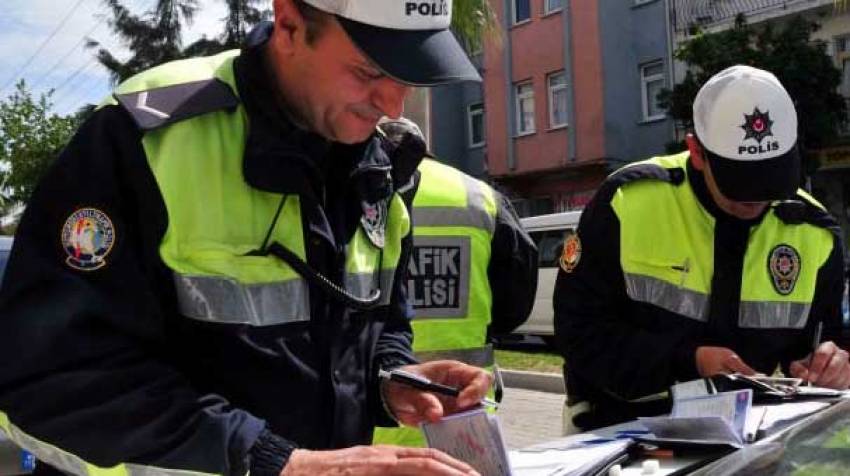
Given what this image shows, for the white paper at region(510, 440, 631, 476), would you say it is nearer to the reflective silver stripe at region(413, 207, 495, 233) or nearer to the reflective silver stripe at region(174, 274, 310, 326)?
the reflective silver stripe at region(174, 274, 310, 326)

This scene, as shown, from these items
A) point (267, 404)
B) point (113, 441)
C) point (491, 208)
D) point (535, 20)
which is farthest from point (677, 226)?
point (535, 20)

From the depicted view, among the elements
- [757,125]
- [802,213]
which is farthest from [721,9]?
[757,125]

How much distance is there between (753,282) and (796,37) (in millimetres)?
12804

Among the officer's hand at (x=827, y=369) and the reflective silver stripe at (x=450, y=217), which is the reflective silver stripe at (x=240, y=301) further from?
the officer's hand at (x=827, y=369)

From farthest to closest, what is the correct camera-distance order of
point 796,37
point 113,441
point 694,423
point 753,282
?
point 796,37
point 753,282
point 694,423
point 113,441

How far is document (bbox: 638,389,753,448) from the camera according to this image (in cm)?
176

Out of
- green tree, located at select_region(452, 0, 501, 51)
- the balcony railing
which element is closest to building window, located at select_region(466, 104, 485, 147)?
the balcony railing

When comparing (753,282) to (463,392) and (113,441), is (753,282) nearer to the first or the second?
(463,392)

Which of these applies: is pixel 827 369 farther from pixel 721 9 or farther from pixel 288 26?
pixel 721 9

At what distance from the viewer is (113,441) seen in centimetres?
120

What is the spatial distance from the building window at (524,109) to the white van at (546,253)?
8.69 m

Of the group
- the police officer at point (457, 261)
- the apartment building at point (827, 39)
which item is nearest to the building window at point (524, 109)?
the apartment building at point (827, 39)

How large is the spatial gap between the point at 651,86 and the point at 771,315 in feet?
56.5

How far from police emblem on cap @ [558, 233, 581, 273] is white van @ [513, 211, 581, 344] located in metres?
9.26
